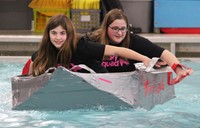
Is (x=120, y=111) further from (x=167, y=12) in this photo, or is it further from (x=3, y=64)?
(x=167, y=12)

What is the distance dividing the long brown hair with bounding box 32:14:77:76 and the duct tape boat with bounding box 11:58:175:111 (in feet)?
0.56

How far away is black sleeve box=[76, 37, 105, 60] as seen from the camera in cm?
313

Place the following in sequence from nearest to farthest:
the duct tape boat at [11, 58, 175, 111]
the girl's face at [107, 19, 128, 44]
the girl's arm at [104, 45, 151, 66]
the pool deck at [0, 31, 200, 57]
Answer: the duct tape boat at [11, 58, 175, 111] → the girl's arm at [104, 45, 151, 66] → the girl's face at [107, 19, 128, 44] → the pool deck at [0, 31, 200, 57]

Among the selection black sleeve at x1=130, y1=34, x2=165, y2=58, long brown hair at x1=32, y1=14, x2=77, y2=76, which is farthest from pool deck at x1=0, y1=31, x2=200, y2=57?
long brown hair at x1=32, y1=14, x2=77, y2=76

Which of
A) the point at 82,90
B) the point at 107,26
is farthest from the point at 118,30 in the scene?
the point at 82,90

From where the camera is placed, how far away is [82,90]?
294 centimetres

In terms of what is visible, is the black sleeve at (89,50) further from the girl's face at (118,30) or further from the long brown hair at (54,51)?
the girl's face at (118,30)

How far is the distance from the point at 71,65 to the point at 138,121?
1.84 ft

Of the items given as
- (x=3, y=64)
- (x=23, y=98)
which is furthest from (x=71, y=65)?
(x=3, y=64)

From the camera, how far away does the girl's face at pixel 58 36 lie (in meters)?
3.10

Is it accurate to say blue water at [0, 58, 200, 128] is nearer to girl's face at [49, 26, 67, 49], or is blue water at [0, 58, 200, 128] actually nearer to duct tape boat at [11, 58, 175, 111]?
duct tape boat at [11, 58, 175, 111]

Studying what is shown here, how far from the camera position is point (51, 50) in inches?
125

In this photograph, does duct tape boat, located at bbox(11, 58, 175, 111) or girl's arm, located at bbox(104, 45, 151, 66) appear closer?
duct tape boat, located at bbox(11, 58, 175, 111)

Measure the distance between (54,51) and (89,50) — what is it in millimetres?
226
